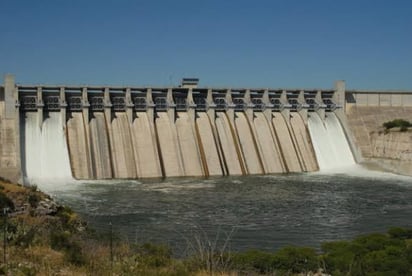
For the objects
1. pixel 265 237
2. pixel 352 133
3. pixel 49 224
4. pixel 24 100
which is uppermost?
pixel 24 100

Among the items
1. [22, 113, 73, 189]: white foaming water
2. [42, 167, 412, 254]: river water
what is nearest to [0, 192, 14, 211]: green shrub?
[42, 167, 412, 254]: river water

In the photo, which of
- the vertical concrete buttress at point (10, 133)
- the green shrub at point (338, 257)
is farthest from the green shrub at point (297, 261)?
the vertical concrete buttress at point (10, 133)

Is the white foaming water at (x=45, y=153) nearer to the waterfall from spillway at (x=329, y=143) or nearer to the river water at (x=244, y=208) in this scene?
the river water at (x=244, y=208)

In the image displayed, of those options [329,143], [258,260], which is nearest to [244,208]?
[258,260]

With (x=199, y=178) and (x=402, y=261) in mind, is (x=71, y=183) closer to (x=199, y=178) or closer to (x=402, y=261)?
(x=199, y=178)

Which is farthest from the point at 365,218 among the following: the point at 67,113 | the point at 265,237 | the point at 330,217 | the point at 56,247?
the point at 67,113

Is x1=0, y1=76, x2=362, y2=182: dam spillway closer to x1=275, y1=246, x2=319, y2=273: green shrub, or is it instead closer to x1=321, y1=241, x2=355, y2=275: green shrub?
x1=321, y1=241, x2=355, y2=275: green shrub

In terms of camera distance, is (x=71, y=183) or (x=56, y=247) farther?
(x=71, y=183)
